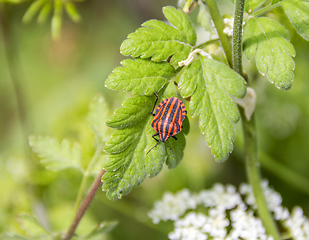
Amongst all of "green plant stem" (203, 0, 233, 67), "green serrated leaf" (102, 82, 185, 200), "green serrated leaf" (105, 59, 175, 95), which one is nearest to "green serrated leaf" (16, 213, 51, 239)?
"green serrated leaf" (102, 82, 185, 200)

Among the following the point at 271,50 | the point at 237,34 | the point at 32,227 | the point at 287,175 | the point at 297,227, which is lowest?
the point at 287,175

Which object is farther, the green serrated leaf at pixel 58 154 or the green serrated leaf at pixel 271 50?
the green serrated leaf at pixel 58 154

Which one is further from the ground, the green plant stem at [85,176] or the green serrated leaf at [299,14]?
the green serrated leaf at [299,14]

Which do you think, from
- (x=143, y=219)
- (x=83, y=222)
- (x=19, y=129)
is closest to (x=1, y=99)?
(x=19, y=129)

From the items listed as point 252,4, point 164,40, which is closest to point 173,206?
point 164,40

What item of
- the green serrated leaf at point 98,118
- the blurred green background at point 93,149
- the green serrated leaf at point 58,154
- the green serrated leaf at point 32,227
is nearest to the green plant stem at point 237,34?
the blurred green background at point 93,149

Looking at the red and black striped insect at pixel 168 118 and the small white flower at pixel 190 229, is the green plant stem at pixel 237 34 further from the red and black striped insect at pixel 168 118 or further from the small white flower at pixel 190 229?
the small white flower at pixel 190 229

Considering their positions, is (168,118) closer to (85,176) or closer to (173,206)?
(85,176)
